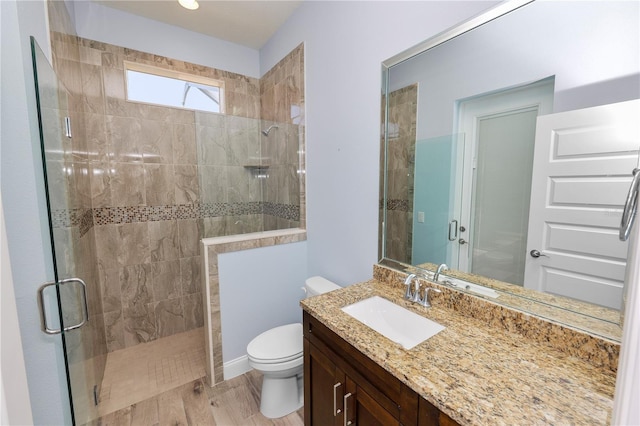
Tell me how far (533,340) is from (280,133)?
7.64ft

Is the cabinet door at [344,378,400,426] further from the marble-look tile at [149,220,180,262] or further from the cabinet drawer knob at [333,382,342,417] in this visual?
the marble-look tile at [149,220,180,262]

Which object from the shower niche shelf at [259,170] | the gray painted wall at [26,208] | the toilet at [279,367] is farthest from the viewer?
the shower niche shelf at [259,170]

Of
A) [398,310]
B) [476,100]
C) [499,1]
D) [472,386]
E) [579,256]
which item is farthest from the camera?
[398,310]

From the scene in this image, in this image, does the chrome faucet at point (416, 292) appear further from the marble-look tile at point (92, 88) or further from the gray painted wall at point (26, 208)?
the marble-look tile at point (92, 88)

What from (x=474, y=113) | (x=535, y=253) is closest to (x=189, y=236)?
(x=474, y=113)

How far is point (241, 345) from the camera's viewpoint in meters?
2.14

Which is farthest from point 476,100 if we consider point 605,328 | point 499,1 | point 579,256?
point 605,328

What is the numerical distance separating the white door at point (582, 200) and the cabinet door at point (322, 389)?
0.90 metres

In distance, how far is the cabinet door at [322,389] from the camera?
3.76 ft

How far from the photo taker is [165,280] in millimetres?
2650

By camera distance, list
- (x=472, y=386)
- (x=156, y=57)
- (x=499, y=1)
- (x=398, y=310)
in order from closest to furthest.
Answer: (x=472, y=386), (x=499, y=1), (x=398, y=310), (x=156, y=57)

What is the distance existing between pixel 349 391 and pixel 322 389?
0.24 m

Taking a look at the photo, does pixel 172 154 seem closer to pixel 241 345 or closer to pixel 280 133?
pixel 280 133

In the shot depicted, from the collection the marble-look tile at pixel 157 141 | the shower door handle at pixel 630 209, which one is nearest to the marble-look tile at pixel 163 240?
the marble-look tile at pixel 157 141
